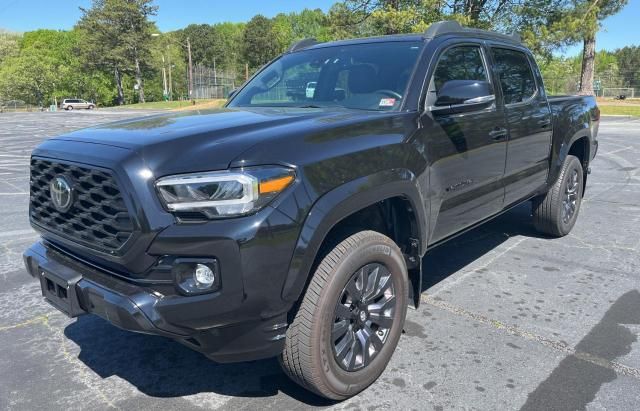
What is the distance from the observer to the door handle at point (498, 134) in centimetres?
386

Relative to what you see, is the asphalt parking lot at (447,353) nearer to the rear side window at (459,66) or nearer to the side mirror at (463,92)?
the side mirror at (463,92)

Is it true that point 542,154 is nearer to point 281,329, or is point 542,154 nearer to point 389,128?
point 389,128

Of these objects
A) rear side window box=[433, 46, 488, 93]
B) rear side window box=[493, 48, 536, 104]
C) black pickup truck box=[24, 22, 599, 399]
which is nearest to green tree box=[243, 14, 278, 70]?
rear side window box=[493, 48, 536, 104]

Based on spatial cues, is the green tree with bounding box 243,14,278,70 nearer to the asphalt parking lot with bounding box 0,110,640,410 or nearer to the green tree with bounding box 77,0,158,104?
the green tree with bounding box 77,0,158,104

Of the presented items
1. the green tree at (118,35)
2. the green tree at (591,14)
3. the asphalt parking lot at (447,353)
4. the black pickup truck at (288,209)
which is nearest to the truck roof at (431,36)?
the black pickup truck at (288,209)

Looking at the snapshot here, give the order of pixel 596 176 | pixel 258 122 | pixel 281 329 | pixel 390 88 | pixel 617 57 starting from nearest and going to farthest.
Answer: pixel 281 329 → pixel 258 122 → pixel 390 88 → pixel 596 176 → pixel 617 57

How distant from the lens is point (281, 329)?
7.84 ft

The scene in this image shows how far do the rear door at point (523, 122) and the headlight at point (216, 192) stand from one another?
265 centimetres

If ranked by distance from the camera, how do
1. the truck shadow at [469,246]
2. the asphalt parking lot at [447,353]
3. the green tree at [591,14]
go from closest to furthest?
the asphalt parking lot at [447,353] < the truck shadow at [469,246] < the green tree at [591,14]

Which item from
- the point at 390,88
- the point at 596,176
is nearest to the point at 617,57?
the point at 596,176

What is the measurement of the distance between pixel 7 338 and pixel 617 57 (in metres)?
138

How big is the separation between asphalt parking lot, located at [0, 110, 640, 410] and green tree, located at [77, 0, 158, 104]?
7378cm

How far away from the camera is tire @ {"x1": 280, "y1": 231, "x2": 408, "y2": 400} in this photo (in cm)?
244

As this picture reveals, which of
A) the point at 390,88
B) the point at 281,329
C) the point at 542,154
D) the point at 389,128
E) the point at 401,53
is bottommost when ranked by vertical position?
the point at 281,329
